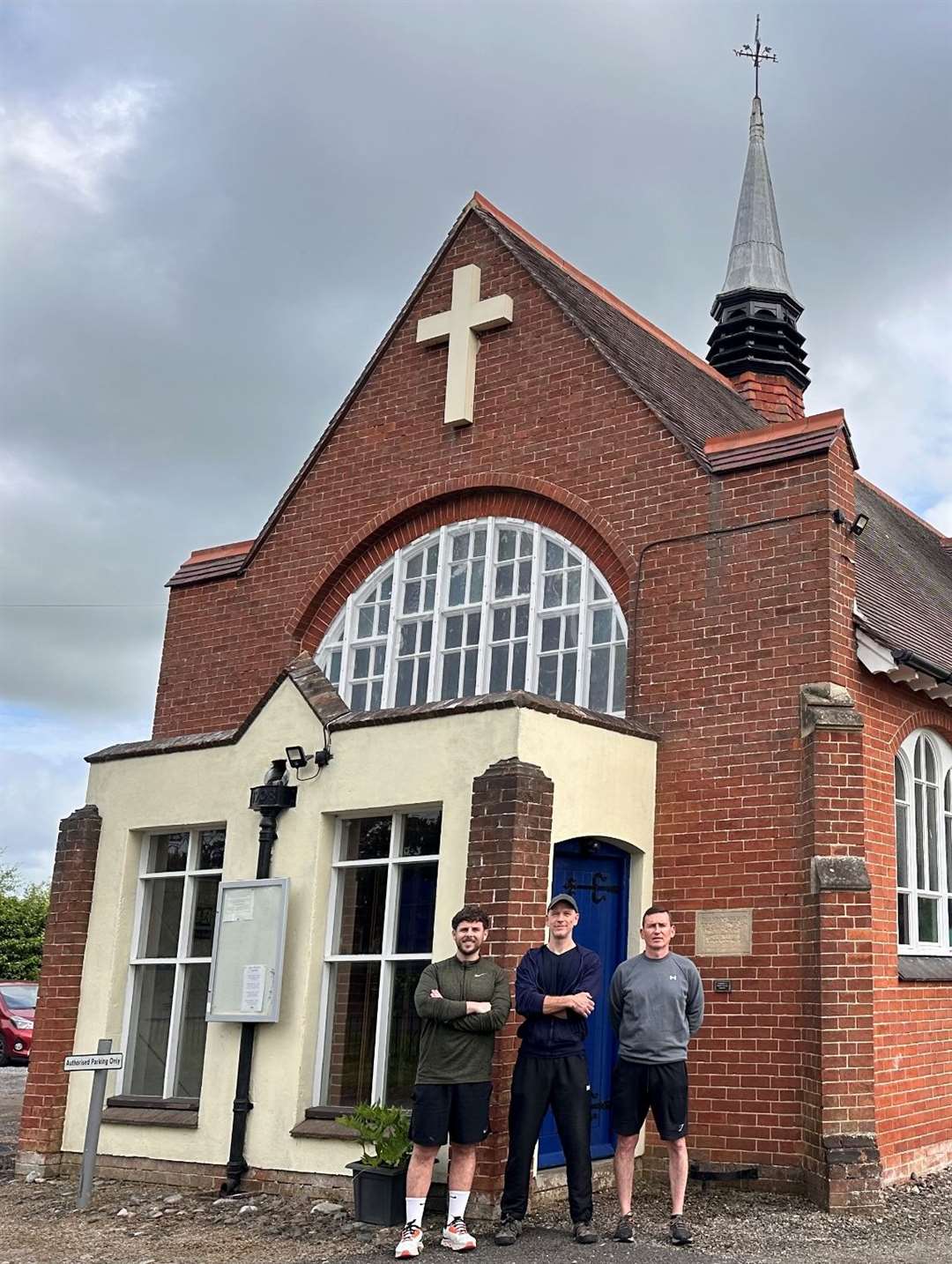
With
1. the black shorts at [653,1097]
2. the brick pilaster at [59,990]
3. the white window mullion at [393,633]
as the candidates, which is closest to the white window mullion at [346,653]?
the white window mullion at [393,633]

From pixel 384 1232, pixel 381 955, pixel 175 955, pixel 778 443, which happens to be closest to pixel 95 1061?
pixel 175 955

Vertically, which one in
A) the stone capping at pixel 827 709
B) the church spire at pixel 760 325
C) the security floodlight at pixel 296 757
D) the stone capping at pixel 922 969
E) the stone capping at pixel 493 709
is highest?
the church spire at pixel 760 325

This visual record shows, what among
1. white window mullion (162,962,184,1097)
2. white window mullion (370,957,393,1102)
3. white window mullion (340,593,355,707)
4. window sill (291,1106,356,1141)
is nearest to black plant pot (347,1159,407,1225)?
window sill (291,1106,356,1141)

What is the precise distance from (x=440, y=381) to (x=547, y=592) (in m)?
2.75

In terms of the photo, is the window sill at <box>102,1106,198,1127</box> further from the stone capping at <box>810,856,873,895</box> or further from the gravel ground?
the stone capping at <box>810,856,873,895</box>

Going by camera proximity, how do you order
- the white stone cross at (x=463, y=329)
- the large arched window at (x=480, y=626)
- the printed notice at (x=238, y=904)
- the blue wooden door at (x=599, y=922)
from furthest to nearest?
the white stone cross at (x=463, y=329) < the large arched window at (x=480, y=626) < the printed notice at (x=238, y=904) < the blue wooden door at (x=599, y=922)

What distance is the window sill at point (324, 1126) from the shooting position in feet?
31.1

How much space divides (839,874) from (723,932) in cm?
110

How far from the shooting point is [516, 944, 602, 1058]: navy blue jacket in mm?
8141

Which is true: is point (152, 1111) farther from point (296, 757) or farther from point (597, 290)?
point (597, 290)

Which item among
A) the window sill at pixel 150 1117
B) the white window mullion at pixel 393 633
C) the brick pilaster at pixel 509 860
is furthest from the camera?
the white window mullion at pixel 393 633

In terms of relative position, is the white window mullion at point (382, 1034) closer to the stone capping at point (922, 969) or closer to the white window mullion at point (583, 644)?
the white window mullion at point (583, 644)

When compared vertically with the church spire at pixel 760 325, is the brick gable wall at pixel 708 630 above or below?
below

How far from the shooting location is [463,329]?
1362 cm
